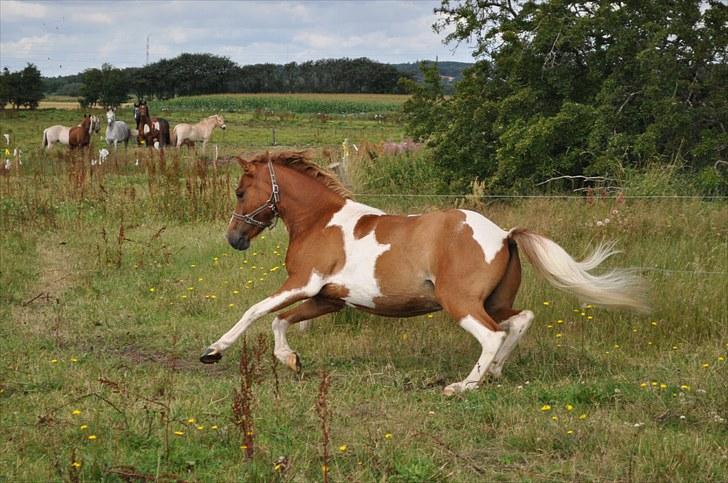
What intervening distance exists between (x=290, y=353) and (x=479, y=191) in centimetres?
534

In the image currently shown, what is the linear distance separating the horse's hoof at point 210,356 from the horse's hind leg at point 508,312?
6.61 feet

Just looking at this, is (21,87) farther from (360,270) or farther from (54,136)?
(360,270)

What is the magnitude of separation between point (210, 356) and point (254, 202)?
1394mm

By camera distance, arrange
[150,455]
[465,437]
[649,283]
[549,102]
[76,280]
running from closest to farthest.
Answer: [150,455] → [465,437] → [649,283] → [76,280] → [549,102]

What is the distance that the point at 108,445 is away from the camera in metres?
5.01

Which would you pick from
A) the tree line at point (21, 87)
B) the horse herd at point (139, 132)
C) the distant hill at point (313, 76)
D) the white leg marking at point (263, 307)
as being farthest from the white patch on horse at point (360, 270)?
the distant hill at point (313, 76)

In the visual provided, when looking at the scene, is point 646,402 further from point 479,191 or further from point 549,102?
point 549,102

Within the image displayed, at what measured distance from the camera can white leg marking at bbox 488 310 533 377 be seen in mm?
6656

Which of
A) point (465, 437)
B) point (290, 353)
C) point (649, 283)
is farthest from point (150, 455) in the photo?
point (649, 283)

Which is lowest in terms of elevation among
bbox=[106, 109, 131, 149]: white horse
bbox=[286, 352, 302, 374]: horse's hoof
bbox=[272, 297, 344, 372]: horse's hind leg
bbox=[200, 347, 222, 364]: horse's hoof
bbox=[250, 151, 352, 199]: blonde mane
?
bbox=[286, 352, 302, 374]: horse's hoof

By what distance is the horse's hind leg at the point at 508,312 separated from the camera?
6.66 meters

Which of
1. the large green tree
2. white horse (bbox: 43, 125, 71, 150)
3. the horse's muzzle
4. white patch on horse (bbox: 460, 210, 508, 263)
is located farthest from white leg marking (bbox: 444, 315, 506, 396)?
white horse (bbox: 43, 125, 71, 150)

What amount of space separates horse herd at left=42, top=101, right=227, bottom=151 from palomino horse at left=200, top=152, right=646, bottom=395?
21698mm

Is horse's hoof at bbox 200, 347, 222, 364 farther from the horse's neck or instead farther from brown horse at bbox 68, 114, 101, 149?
brown horse at bbox 68, 114, 101, 149
